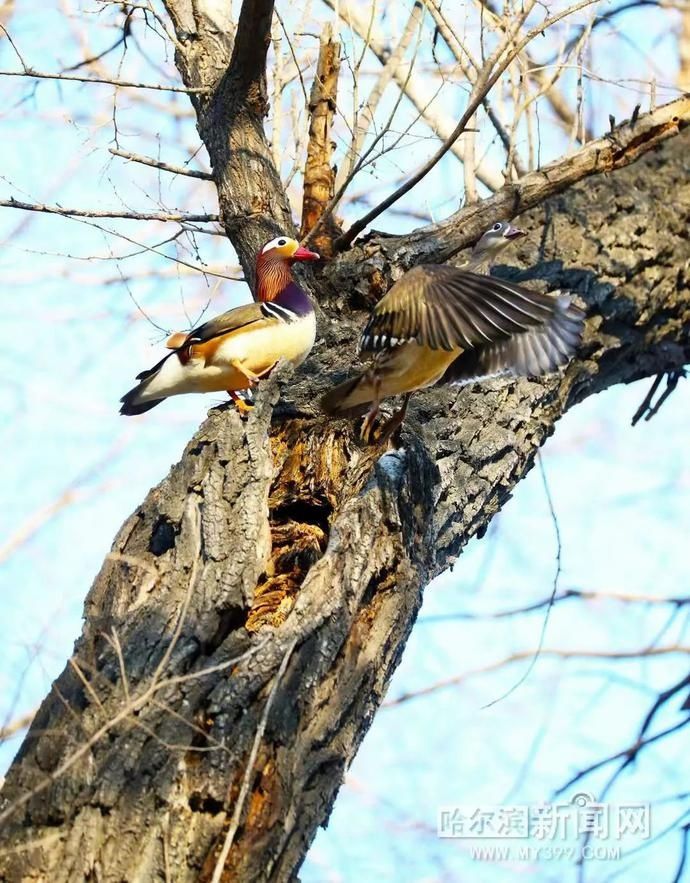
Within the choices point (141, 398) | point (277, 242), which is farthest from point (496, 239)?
point (141, 398)

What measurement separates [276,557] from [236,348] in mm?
1029

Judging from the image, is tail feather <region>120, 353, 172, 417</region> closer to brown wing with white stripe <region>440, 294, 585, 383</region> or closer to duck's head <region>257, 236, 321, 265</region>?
duck's head <region>257, 236, 321, 265</region>

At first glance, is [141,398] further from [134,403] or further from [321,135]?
[321,135]

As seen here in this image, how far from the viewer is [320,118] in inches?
189

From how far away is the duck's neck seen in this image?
4129mm

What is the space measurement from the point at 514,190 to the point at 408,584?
6.76ft

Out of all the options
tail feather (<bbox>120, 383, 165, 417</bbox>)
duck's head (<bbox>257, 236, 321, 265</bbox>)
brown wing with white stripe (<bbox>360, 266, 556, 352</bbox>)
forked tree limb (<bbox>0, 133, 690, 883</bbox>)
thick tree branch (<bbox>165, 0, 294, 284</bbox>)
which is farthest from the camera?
thick tree branch (<bbox>165, 0, 294, 284</bbox>)

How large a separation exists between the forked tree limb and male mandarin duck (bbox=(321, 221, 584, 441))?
0.13m

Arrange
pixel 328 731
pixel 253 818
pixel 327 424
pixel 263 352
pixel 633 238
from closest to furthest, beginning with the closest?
pixel 253 818 < pixel 328 731 < pixel 327 424 < pixel 263 352 < pixel 633 238

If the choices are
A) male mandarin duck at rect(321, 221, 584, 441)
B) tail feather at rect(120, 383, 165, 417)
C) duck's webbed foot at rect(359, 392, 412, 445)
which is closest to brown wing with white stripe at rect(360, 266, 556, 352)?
male mandarin duck at rect(321, 221, 584, 441)

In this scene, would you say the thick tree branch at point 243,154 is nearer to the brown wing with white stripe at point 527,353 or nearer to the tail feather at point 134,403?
the tail feather at point 134,403

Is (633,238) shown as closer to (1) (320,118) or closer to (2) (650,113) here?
(2) (650,113)

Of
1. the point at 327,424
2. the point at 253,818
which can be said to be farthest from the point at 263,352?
the point at 253,818

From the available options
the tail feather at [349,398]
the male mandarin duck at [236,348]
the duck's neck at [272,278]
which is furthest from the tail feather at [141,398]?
the tail feather at [349,398]
